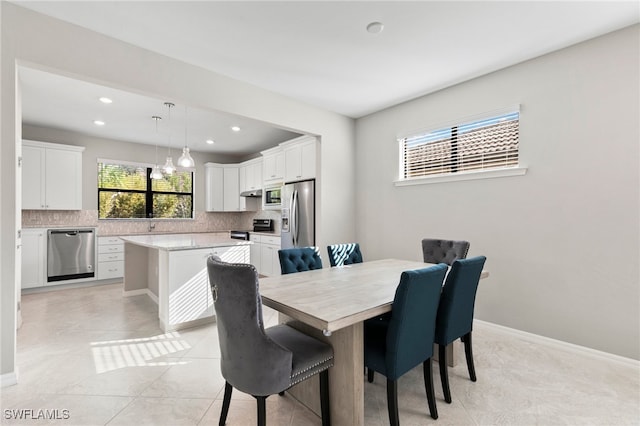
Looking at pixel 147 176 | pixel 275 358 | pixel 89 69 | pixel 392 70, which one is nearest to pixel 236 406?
pixel 275 358

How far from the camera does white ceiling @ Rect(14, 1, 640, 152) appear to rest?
2.16 m

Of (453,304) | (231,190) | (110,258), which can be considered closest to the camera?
(453,304)

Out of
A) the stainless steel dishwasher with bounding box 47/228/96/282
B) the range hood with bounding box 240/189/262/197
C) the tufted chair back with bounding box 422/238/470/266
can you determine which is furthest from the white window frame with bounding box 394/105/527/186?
the stainless steel dishwasher with bounding box 47/228/96/282

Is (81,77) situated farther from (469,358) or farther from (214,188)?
(214,188)

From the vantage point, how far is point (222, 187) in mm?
6688

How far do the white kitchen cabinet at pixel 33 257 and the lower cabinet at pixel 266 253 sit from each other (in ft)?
10.8

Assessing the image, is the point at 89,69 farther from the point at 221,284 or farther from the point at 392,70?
the point at 392,70

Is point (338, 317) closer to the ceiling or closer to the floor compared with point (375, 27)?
closer to the floor

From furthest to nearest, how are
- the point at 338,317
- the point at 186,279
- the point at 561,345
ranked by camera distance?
1. the point at 186,279
2. the point at 561,345
3. the point at 338,317

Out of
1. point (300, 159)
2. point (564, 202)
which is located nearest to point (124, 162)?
point (300, 159)

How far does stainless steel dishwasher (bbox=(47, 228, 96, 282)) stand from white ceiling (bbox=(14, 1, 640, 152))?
2597mm

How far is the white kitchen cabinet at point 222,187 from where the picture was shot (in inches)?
259

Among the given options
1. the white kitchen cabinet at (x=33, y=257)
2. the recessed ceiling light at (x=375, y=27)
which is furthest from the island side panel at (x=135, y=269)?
the recessed ceiling light at (x=375, y=27)

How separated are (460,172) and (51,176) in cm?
629
